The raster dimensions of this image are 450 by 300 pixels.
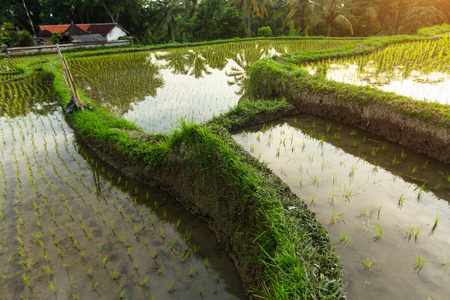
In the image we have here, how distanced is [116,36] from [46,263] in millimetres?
27803

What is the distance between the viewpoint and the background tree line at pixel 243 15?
18.2 meters

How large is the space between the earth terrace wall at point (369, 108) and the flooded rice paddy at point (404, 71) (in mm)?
793

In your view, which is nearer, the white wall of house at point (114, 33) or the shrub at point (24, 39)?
the shrub at point (24, 39)

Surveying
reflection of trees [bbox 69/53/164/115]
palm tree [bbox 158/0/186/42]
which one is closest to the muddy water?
reflection of trees [bbox 69/53/164/115]

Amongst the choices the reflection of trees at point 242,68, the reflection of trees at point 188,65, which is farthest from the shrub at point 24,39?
the reflection of trees at point 242,68

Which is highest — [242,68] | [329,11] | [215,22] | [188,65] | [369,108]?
[329,11]

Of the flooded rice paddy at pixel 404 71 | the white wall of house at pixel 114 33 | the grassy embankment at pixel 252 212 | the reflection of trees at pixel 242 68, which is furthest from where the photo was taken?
the white wall of house at pixel 114 33

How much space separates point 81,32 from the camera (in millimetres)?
23531

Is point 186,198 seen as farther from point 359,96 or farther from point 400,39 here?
point 400,39

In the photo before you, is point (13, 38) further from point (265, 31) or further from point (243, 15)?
point (265, 31)

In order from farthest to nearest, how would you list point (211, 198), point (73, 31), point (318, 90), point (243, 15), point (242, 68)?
1. point (73, 31)
2. point (243, 15)
3. point (242, 68)
4. point (318, 90)
5. point (211, 198)

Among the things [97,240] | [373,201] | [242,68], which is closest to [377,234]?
[373,201]

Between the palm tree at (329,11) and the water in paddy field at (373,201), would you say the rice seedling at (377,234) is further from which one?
the palm tree at (329,11)

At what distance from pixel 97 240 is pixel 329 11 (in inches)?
797
